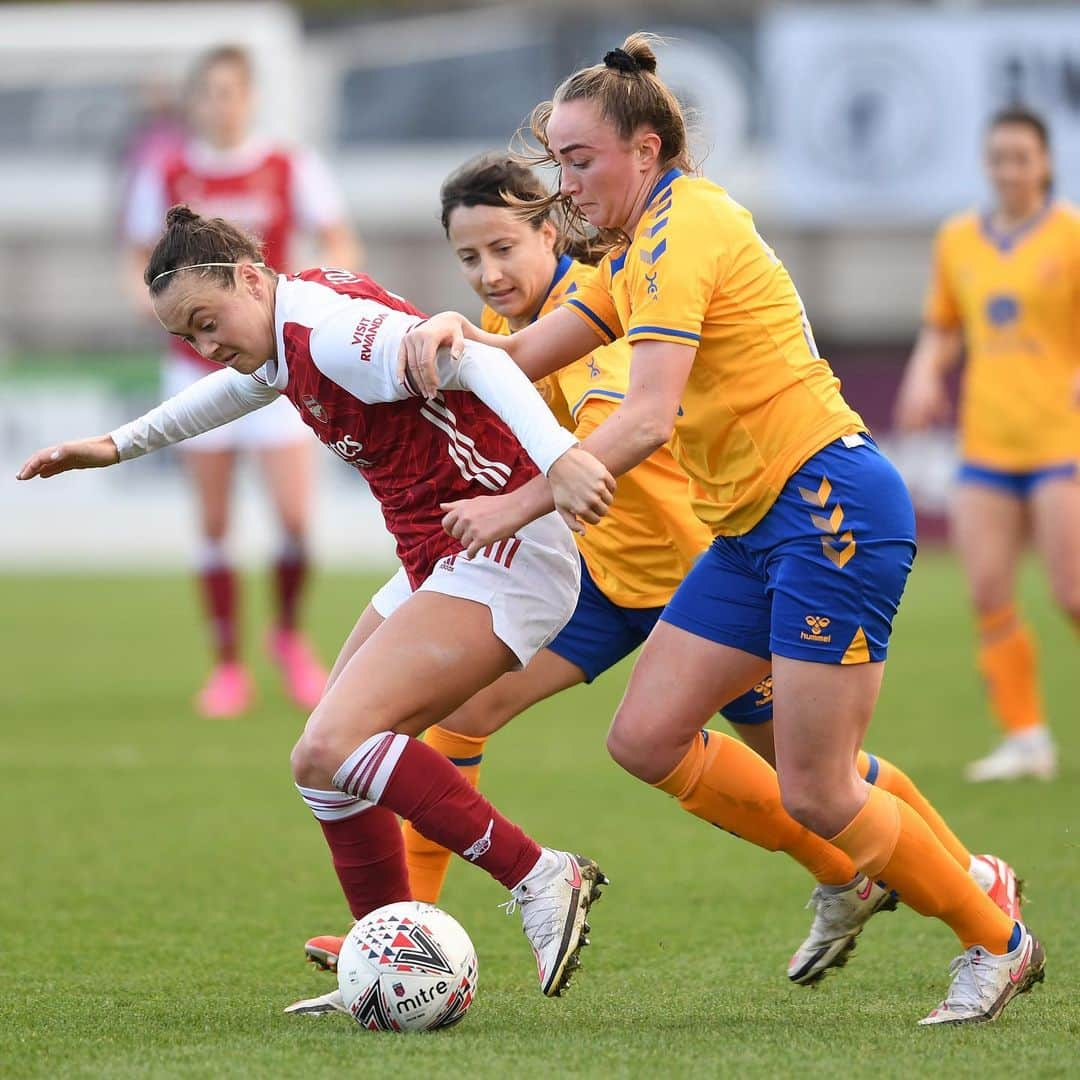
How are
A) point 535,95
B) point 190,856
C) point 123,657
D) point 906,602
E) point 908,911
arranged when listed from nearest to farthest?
point 908,911 → point 190,856 → point 123,657 → point 906,602 → point 535,95

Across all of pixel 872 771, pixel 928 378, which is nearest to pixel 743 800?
pixel 872 771

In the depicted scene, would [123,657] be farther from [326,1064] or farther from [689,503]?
[326,1064]

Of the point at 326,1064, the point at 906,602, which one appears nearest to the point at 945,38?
the point at 906,602

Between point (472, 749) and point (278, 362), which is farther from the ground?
point (278, 362)

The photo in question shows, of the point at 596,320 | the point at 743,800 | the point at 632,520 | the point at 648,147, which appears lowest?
the point at 743,800

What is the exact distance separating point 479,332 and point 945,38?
14069mm

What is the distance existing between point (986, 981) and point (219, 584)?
18.0 feet

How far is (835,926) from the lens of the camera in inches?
160

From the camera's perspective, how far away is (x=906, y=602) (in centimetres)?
1323

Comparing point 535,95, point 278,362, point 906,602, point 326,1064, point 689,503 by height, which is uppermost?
point 535,95

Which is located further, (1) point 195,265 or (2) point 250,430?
(2) point 250,430

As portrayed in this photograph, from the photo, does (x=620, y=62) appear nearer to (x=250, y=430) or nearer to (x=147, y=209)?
(x=250, y=430)

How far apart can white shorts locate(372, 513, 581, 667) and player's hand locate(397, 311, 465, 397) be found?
0.37 metres

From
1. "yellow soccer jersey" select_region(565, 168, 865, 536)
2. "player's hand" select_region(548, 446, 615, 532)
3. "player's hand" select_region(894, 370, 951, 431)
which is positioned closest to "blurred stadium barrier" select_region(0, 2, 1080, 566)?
"player's hand" select_region(894, 370, 951, 431)
